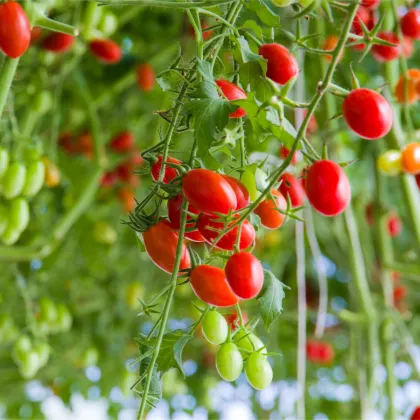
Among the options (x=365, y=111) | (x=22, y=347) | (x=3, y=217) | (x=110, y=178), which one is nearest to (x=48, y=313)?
(x=22, y=347)

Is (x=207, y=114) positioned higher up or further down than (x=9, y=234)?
higher up

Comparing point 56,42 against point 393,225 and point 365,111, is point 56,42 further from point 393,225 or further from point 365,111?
point 393,225

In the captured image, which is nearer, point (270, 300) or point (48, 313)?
point (270, 300)

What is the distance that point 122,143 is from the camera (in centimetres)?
133

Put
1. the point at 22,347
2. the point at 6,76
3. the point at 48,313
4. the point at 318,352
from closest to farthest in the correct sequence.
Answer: the point at 6,76, the point at 22,347, the point at 48,313, the point at 318,352

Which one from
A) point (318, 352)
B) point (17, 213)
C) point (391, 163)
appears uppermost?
point (391, 163)

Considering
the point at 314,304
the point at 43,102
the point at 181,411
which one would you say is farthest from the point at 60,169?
the point at 181,411

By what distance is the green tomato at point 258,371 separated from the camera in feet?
1.30

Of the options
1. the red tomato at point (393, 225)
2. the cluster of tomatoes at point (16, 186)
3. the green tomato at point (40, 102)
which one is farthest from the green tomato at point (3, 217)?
the red tomato at point (393, 225)

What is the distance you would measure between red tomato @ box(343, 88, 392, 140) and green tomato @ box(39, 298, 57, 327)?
0.90 meters

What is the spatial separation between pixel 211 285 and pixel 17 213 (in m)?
0.44

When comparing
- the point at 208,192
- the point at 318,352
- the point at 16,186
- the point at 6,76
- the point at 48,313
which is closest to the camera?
the point at 208,192

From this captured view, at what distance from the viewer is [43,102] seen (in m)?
0.94

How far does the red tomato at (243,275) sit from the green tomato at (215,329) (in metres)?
0.06
